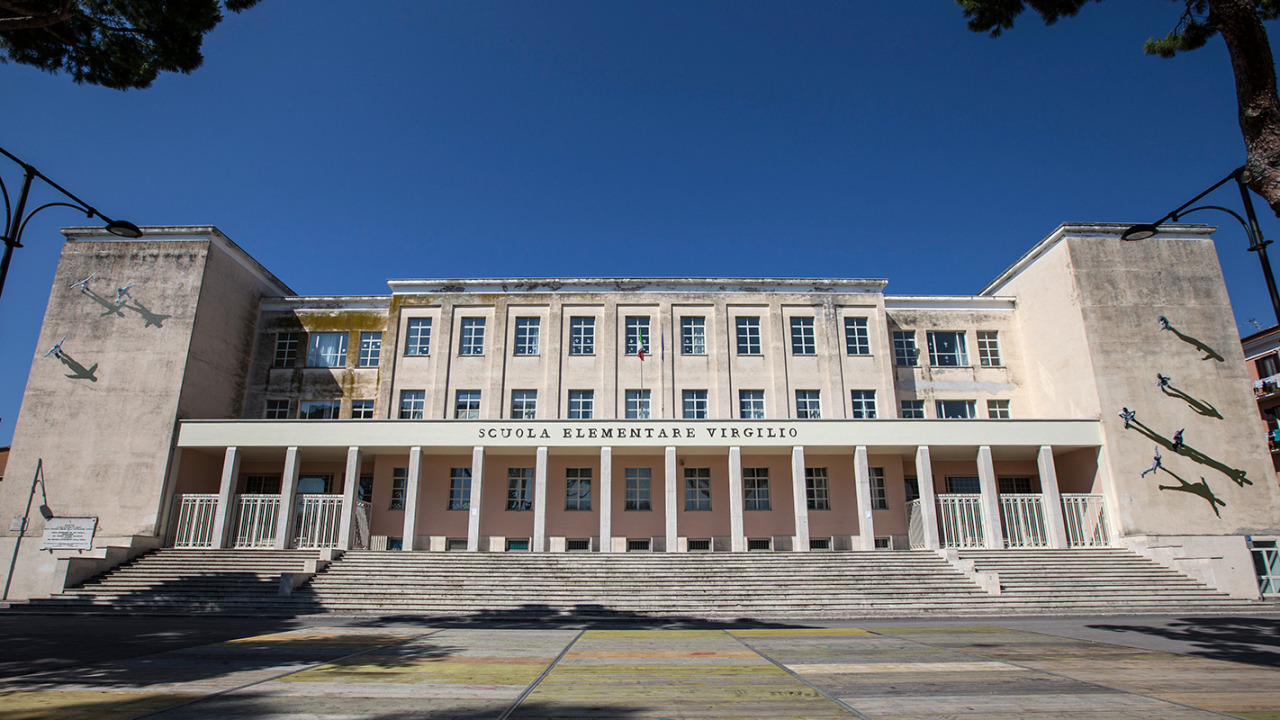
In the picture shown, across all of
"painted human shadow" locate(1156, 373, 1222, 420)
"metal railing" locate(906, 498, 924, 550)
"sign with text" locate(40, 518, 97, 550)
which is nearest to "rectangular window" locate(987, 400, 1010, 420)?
"painted human shadow" locate(1156, 373, 1222, 420)

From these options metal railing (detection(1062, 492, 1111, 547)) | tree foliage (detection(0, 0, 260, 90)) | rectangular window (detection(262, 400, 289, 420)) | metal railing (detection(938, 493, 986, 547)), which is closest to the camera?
tree foliage (detection(0, 0, 260, 90))

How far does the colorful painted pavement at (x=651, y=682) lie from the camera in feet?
18.1

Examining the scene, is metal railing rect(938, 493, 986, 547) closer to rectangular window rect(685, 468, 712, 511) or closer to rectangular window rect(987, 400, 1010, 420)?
rectangular window rect(987, 400, 1010, 420)

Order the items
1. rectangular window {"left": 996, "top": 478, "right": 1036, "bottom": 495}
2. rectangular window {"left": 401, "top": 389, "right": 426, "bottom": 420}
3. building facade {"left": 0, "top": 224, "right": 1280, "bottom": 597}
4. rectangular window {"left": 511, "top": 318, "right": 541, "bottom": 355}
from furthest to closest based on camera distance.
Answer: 1. rectangular window {"left": 511, "top": 318, "right": 541, "bottom": 355}
2. rectangular window {"left": 401, "top": 389, "right": 426, "bottom": 420}
3. rectangular window {"left": 996, "top": 478, "right": 1036, "bottom": 495}
4. building facade {"left": 0, "top": 224, "right": 1280, "bottom": 597}

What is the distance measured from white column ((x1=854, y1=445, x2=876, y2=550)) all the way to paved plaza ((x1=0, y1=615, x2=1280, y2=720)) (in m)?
8.18

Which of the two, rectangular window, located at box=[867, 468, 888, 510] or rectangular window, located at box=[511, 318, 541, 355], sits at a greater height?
rectangular window, located at box=[511, 318, 541, 355]

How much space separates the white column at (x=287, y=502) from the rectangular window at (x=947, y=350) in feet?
75.1

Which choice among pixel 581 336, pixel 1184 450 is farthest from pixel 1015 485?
pixel 581 336

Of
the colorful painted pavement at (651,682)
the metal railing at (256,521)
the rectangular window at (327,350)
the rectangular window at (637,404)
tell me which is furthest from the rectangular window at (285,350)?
the colorful painted pavement at (651,682)

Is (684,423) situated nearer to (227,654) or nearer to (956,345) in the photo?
(956,345)

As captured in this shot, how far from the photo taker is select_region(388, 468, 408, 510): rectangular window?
2388 centimetres

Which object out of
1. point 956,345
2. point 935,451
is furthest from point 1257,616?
point 956,345

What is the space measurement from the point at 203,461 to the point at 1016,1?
2606cm

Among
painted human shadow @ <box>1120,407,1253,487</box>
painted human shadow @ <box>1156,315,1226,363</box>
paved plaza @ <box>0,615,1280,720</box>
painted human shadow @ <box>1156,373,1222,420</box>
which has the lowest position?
paved plaza @ <box>0,615,1280,720</box>
